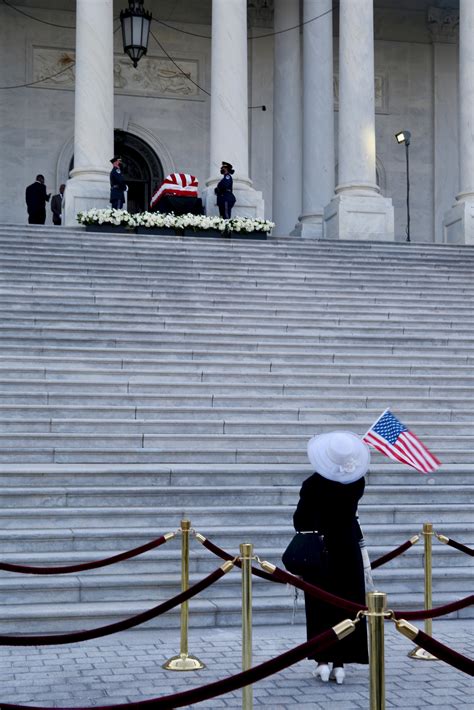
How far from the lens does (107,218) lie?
68.7ft

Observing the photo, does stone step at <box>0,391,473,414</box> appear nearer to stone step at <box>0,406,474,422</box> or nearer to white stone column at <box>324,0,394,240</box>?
stone step at <box>0,406,474,422</box>

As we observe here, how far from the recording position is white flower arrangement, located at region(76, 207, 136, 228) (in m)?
20.9

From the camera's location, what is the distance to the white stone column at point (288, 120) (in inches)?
1113

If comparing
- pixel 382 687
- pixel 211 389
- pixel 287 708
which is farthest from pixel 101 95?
pixel 382 687

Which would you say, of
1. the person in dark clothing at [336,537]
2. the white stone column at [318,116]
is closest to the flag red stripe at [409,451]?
the person in dark clothing at [336,537]

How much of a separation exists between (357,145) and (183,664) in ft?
58.1

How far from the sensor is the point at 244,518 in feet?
34.8

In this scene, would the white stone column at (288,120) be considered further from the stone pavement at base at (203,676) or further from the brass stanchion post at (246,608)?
the brass stanchion post at (246,608)

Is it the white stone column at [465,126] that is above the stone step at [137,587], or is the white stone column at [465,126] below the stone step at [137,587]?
above

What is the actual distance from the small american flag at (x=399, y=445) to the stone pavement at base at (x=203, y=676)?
54.8 inches

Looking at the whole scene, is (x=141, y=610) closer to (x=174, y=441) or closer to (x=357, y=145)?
(x=174, y=441)

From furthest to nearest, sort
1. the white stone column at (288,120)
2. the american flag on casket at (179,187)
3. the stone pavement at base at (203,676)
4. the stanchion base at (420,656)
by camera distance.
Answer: the white stone column at (288,120) < the american flag on casket at (179,187) < the stanchion base at (420,656) < the stone pavement at base at (203,676)

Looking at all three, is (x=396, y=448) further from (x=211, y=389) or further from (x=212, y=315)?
(x=212, y=315)

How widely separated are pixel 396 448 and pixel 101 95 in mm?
16192
